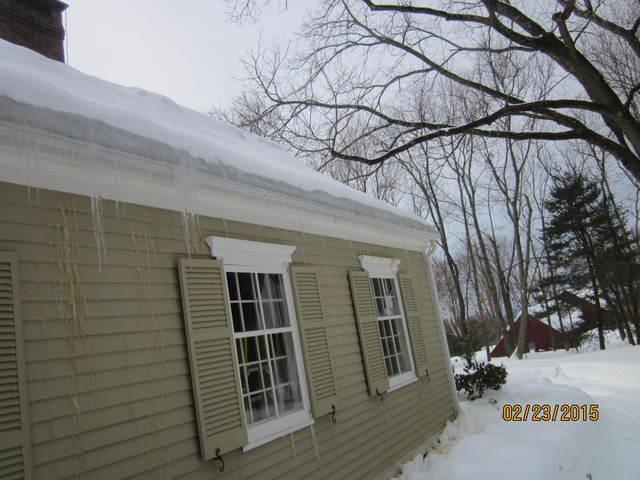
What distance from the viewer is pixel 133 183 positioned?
3238 mm

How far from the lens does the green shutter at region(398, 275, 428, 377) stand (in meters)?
6.70

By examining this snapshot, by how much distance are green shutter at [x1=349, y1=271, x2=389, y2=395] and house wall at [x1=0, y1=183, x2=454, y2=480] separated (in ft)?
4.63

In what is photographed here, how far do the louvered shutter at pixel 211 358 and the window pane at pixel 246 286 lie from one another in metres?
0.34

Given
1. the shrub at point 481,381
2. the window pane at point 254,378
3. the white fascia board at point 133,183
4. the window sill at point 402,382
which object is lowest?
the shrub at point 481,381

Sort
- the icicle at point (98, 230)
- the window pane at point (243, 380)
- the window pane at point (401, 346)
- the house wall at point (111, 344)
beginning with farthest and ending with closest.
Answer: the window pane at point (401, 346), the window pane at point (243, 380), the icicle at point (98, 230), the house wall at point (111, 344)

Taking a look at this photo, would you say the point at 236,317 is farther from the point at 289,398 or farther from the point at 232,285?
the point at 289,398

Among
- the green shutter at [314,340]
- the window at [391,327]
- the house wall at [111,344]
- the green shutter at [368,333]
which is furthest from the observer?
the window at [391,327]

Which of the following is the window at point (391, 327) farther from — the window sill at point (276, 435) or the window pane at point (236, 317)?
the window pane at point (236, 317)

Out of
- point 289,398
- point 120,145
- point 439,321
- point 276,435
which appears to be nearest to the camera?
point 120,145

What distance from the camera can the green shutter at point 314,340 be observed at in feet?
14.5

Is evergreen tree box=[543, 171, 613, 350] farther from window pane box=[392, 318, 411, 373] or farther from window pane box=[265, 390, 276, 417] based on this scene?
window pane box=[265, 390, 276, 417]
